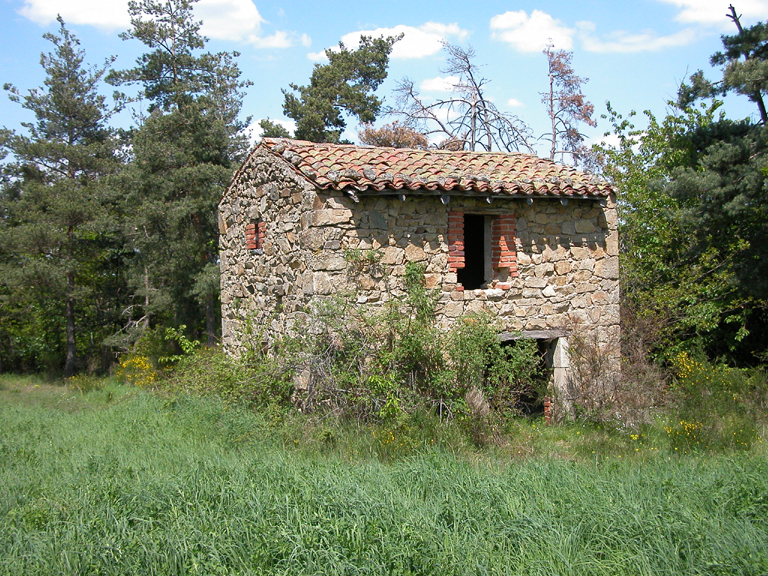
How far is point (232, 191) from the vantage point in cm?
1108

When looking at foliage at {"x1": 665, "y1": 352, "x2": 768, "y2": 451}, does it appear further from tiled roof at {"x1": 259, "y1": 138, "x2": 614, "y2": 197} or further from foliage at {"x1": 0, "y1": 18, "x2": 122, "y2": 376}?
foliage at {"x1": 0, "y1": 18, "x2": 122, "y2": 376}

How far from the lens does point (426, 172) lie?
29.2 feet

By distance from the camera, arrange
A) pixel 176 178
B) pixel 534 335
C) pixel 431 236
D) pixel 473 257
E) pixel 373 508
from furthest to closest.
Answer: pixel 176 178
pixel 473 257
pixel 534 335
pixel 431 236
pixel 373 508

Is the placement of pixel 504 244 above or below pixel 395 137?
below

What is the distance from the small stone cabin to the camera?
8.29 metres

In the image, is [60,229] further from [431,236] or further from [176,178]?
[431,236]

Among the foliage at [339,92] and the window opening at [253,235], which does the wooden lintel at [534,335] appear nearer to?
the window opening at [253,235]

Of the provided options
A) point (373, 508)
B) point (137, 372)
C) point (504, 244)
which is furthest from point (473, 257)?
point (137, 372)

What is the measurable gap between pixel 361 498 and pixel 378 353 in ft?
10.8

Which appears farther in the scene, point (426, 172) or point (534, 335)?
point (534, 335)

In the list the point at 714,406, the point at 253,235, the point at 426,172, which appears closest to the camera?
the point at 714,406

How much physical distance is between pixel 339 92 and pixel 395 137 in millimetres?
2670

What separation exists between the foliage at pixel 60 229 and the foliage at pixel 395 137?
9317 mm

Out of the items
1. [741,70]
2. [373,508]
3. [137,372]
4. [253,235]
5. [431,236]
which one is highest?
[741,70]
